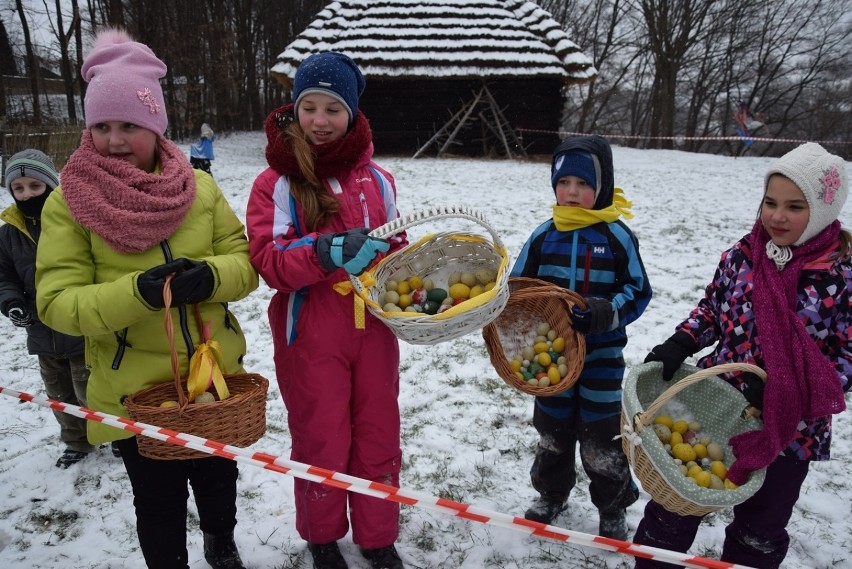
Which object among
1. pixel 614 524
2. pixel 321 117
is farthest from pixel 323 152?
pixel 614 524

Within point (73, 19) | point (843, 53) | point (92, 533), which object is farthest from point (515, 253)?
point (843, 53)

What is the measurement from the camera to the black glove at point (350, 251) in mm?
1695

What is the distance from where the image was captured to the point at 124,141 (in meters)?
1.71

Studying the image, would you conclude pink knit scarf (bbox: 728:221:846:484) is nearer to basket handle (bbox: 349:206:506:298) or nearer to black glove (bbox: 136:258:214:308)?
basket handle (bbox: 349:206:506:298)

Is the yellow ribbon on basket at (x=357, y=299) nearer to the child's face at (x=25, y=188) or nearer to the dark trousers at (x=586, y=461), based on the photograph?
the dark trousers at (x=586, y=461)

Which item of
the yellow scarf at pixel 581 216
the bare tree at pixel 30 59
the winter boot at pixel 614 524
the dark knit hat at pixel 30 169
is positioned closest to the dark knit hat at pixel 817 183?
the yellow scarf at pixel 581 216

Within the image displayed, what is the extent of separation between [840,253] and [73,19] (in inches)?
803

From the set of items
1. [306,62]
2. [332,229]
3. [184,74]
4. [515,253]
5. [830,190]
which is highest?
[184,74]

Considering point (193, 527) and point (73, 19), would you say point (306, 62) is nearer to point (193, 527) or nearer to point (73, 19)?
point (193, 527)

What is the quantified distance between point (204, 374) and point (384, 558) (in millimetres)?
1174

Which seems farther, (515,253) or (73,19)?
(73,19)

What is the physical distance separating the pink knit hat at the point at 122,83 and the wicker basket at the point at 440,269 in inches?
34.1

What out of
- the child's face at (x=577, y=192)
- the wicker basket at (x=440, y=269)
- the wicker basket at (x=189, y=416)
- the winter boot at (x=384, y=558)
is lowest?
the winter boot at (x=384, y=558)

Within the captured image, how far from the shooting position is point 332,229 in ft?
6.47
